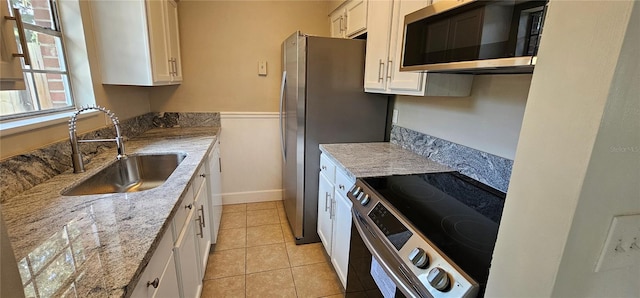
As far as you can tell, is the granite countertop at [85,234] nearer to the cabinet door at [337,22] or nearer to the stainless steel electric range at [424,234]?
the stainless steel electric range at [424,234]

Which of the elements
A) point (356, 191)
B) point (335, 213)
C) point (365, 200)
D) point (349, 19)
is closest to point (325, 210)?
point (335, 213)

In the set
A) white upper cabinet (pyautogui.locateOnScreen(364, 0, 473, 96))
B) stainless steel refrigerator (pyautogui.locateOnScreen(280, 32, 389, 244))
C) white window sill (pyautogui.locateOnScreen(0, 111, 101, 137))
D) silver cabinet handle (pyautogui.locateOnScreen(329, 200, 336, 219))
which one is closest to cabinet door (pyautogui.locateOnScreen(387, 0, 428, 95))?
white upper cabinet (pyautogui.locateOnScreen(364, 0, 473, 96))

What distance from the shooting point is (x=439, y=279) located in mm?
768

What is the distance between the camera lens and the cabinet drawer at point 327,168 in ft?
6.02

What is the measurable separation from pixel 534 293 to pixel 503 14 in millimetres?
763

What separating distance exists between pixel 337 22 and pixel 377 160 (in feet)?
5.21

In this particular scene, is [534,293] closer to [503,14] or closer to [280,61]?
[503,14]

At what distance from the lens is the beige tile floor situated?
1.83 metres

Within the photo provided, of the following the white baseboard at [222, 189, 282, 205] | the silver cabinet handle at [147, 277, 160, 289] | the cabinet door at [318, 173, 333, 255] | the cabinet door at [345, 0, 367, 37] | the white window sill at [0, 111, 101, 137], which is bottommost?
the white baseboard at [222, 189, 282, 205]

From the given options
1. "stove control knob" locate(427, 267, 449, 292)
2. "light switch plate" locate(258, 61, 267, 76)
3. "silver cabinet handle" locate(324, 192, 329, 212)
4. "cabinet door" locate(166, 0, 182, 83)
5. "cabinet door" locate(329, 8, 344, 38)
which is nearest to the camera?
"stove control knob" locate(427, 267, 449, 292)

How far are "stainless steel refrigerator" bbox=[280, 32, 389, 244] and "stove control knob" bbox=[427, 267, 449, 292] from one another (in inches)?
56.6

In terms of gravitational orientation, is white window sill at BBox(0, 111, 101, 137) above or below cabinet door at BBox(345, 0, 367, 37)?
below

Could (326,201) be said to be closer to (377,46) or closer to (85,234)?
(377,46)

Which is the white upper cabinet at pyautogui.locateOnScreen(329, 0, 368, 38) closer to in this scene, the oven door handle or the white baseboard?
the oven door handle
